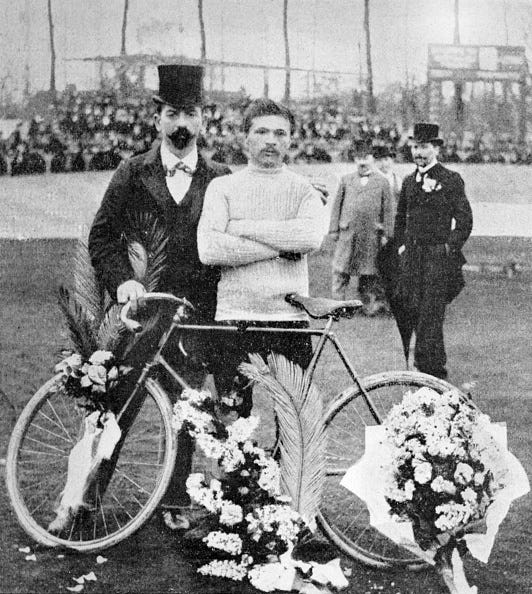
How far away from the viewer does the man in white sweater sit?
324 centimetres

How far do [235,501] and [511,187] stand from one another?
1.78 meters

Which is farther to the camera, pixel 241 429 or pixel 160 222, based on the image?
pixel 160 222

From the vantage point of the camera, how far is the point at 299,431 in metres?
3.19

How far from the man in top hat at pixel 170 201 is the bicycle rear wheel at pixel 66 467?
18cm

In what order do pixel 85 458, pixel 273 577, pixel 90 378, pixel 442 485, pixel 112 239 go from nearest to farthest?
1. pixel 442 485
2. pixel 273 577
3. pixel 90 378
4. pixel 85 458
5. pixel 112 239

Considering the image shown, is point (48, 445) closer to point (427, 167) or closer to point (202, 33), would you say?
point (202, 33)

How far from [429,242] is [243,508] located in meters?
1.38

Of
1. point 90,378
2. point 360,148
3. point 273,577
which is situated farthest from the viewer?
point 360,148

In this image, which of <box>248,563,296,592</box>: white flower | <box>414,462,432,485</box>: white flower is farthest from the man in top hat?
<box>414,462,432,485</box>: white flower

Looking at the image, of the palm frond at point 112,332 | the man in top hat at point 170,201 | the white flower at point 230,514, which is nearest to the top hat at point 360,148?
the man in top hat at point 170,201

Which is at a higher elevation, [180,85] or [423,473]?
[180,85]

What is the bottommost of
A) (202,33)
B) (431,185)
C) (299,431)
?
(299,431)

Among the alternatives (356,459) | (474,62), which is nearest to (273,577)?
(356,459)

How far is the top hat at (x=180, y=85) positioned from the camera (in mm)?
3312
